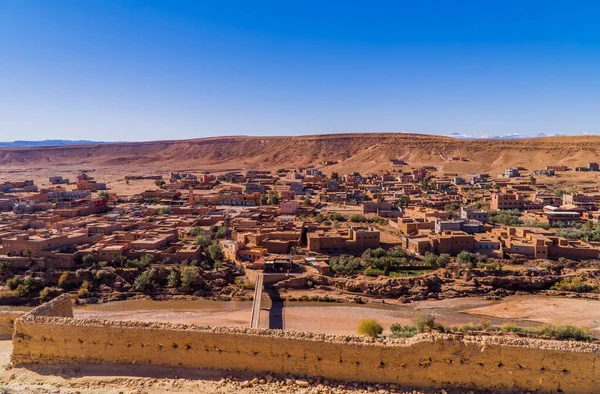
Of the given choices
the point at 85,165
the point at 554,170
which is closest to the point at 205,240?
the point at 554,170

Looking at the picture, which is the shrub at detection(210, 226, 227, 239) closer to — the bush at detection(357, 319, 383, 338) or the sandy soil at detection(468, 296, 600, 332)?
the bush at detection(357, 319, 383, 338)

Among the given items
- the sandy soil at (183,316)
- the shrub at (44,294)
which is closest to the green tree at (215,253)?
the sandy soil at (183,316)

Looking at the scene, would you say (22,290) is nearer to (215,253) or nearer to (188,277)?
(188,277)

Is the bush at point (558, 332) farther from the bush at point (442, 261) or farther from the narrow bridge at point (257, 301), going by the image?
the narrow bridge at point (257, 301)

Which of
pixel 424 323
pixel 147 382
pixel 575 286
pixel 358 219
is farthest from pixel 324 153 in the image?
pixel 147 382

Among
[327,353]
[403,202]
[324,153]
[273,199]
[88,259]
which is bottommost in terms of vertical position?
[88,259]

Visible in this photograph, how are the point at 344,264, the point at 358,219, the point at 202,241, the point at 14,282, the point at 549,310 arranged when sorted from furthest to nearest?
1. the point at 358,219
2. the point at 202,241
3. the point at 344,264
4. the point at 14,282
5. the point at 549,310
